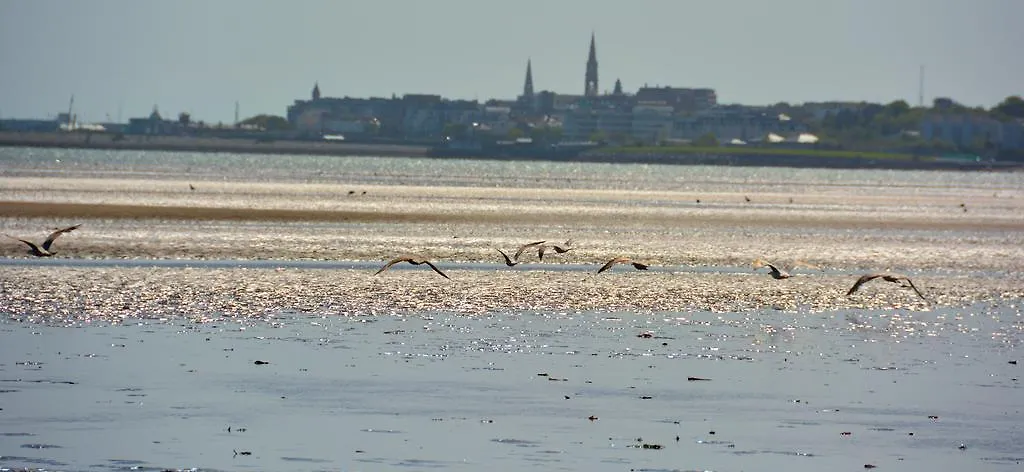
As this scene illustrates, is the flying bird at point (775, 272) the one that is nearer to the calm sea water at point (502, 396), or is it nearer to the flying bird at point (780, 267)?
the flying bird at point (780, 267)

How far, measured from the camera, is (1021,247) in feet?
188

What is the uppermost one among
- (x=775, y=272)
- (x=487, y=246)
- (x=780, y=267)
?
(x=775, y=272)

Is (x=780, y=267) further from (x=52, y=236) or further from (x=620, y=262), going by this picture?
(x=52, y=236)

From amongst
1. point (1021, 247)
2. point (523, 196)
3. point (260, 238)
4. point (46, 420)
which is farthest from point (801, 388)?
point (523, 196)

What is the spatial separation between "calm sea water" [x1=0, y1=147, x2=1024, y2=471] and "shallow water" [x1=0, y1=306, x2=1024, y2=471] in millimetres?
41

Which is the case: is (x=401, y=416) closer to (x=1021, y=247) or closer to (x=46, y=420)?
(x=46, y=420)

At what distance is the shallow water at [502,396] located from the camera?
712 inches

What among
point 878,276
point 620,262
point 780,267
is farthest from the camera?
point 780,267

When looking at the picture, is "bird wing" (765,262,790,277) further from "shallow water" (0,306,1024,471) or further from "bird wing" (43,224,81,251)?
"bird wing" (43,224,81,251)

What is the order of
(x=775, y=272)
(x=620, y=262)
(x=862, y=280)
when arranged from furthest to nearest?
(x=775, y=272), (x=620, y=262), (x=862, y=280)

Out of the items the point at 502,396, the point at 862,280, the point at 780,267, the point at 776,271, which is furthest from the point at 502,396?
the point at 780,267

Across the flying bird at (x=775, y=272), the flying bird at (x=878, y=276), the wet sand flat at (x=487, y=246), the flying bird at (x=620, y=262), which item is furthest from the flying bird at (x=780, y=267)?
the flying bird at (x=620, y=262)

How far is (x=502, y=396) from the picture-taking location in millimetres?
21359

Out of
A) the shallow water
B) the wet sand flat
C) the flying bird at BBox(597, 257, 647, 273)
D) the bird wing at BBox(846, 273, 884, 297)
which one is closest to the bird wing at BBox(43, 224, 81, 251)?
the wet sand flat
